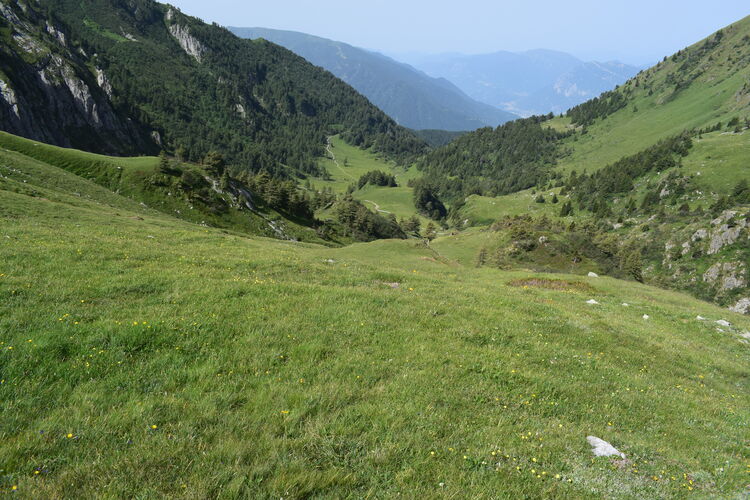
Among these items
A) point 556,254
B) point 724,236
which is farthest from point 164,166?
point 724,236

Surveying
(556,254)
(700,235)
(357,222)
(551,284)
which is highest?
(700,235)

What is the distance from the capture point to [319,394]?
7414mm

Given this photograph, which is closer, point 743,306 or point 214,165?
point 214,165

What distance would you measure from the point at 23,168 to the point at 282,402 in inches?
2303

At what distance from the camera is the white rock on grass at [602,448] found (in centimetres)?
722

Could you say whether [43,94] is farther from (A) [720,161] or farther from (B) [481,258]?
(A) [720,161]

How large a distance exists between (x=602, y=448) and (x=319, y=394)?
20.7 ft

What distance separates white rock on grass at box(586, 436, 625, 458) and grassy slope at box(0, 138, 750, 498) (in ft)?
0.69

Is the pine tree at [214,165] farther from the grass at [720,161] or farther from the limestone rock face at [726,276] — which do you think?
the grass at [720,161]

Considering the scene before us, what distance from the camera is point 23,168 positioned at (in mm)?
43625

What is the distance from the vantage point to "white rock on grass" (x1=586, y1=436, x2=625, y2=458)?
7223mm

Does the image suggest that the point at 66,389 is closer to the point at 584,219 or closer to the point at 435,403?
the point at 435,403

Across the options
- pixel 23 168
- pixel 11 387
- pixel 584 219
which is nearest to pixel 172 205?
pixel 23 168

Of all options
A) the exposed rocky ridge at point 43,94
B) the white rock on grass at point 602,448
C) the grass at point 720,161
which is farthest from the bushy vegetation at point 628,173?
the exposed rocky ridge at point 43,94
